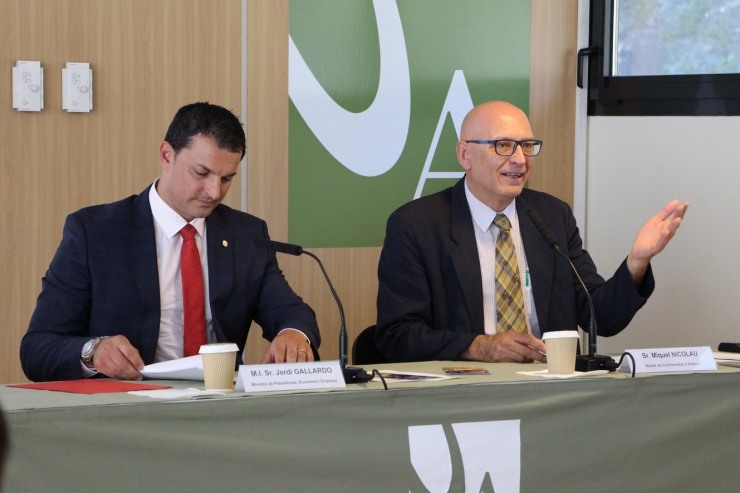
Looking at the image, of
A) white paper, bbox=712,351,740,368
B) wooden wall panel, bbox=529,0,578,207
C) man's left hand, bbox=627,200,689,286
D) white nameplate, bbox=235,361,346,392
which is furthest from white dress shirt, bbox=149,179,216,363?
wooden wall panel, bbox=529,0,578,207

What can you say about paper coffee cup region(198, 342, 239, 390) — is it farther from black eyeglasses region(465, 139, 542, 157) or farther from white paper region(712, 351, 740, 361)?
black eyeglasses region(465, 139, 542, 157)

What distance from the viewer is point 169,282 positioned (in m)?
2.40

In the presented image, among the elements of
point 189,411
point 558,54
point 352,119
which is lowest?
point 189,411

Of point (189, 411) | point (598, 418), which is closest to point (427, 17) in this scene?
point (598, 418)

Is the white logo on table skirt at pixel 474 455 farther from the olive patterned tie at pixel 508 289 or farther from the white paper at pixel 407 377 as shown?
the olive patterned tie at pixel 508 289

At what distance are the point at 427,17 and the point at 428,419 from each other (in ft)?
7.88

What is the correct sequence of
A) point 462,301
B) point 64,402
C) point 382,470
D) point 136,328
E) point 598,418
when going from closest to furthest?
1. point 64,402
2. point 382,470
3. point 598,418
4. point 136,328
5. point 462,301

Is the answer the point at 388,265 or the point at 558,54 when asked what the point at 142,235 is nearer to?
the point at 388,265

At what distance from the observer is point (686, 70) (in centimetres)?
355

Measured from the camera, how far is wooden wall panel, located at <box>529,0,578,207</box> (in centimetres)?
394

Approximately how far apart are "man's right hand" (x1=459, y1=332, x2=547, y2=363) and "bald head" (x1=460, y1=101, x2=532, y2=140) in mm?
805

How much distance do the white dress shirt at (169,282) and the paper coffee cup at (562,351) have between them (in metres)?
0.97

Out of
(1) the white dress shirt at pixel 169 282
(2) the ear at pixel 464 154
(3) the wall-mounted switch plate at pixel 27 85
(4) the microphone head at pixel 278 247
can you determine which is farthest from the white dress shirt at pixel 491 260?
(3) the wall-mounted switch plate at pixel 27 85

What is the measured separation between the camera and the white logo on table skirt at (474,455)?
5.50 ft
